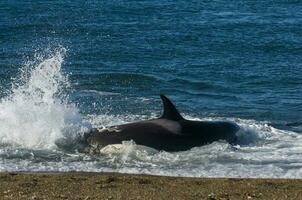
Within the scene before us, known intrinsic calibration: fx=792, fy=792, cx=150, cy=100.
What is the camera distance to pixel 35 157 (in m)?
16.4

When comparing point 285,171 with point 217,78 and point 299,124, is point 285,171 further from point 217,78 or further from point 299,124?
point 217,78

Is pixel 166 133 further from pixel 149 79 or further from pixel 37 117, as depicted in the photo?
pixel 149 79

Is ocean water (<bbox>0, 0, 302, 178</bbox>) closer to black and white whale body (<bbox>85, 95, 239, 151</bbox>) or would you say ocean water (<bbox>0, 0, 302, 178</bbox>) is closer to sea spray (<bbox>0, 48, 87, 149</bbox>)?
sea spray (<bbox>0, 48, 87, 149</bbox>)

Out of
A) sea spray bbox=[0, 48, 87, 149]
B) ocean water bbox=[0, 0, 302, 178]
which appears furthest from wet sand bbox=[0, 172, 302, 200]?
sea spray bbox=[0, 48, 87, 149]

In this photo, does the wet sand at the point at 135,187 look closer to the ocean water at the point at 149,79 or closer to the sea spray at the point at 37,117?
the ocean water at the point at 149,79

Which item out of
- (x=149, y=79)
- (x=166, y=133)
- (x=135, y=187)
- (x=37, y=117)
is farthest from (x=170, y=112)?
(x=149, y=79)

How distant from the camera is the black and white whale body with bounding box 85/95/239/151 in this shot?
16.8m

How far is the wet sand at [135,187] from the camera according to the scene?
1230cm

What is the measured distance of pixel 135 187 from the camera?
518 inches

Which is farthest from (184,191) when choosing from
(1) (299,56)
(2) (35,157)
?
(1) (299,56)

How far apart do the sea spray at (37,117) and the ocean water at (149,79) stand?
29 mm

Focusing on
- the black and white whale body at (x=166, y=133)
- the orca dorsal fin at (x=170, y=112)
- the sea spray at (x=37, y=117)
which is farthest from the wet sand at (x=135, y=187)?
the sea spray at (x=37, y=117)

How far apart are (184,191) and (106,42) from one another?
2304cm

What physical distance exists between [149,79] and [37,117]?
907cm
